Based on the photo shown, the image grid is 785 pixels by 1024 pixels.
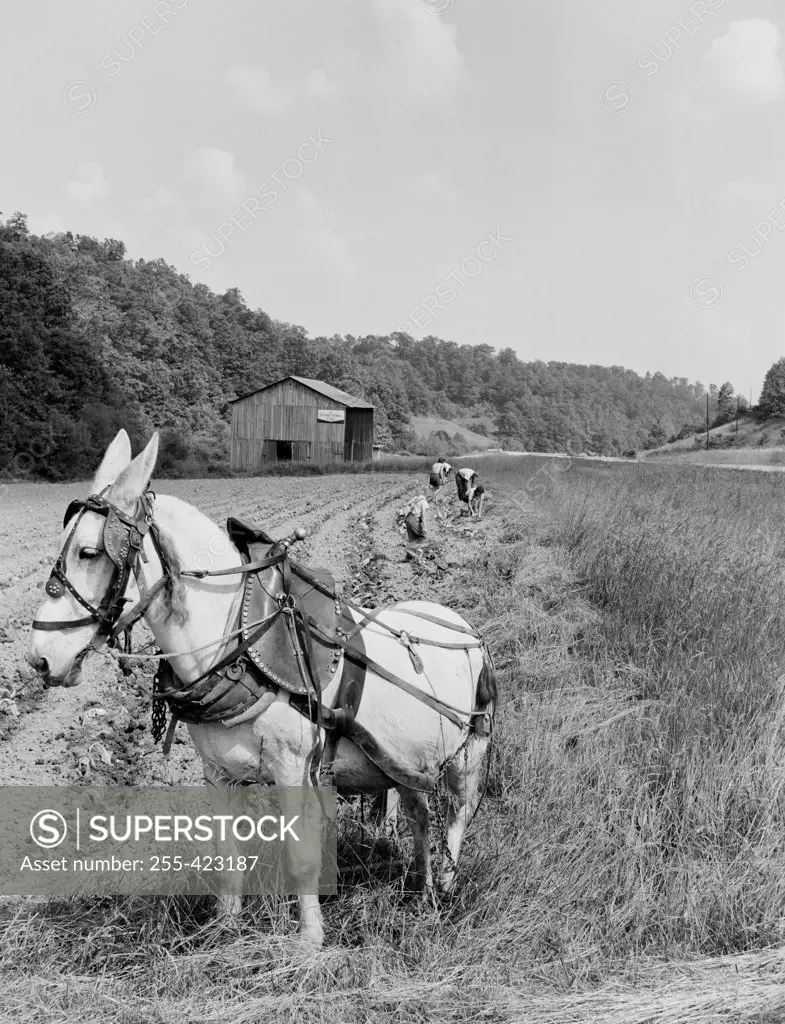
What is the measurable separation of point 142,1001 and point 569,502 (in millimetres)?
10562

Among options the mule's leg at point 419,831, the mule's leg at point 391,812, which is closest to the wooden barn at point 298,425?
the mule's leg at point 391,812

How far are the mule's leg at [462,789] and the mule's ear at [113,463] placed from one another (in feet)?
6.62

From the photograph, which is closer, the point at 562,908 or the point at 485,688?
the point at 562,908

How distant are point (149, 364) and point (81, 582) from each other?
36.8 metres

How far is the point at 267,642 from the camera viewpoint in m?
2.95

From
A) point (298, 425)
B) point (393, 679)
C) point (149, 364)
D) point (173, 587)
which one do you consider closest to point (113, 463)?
point (173, 587)

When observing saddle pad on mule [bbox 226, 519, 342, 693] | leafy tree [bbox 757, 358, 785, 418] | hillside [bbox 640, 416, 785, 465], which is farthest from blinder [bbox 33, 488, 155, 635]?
leafy tree [bbox 757, 358, 785, 418]

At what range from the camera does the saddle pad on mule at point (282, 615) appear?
291 cm

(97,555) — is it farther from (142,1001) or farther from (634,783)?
(634,783)

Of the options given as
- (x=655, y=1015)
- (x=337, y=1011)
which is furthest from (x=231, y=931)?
(x=655, y=1015)

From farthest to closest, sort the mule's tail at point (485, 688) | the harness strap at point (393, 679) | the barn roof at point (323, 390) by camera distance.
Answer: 1. the barn roof at point (323, 390)
2. the mule's tail at point (485, 688)
3. the harness strap at point (393, 679)

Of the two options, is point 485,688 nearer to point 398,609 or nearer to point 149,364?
point 398,609

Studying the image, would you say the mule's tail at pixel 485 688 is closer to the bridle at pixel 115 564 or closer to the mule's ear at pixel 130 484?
the bridle at pixel 115 564

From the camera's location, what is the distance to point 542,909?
9.98ft
